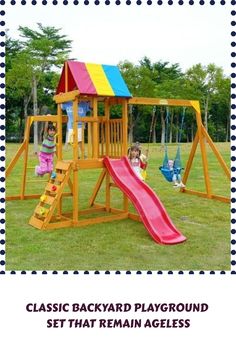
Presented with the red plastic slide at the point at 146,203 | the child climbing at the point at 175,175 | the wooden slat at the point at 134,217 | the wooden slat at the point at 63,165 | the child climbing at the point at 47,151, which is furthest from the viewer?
the child climbing at the point at 47,151

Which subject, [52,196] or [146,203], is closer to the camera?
[146,203]

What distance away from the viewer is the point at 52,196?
6.68 metres

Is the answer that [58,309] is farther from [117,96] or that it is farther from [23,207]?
[23,207]

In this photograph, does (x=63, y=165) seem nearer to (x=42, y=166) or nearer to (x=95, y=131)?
(x=95, y=131)

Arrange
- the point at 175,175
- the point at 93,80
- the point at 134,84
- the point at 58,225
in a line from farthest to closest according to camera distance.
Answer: the point at 134,84 → the point at 175,175 → the point at 93,80 → the point at 58,225

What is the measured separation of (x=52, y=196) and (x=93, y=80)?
1934mm

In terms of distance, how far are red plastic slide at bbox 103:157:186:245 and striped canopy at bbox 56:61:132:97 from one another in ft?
3.58

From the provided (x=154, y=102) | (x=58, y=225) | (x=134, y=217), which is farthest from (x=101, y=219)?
(x=154, y=102)

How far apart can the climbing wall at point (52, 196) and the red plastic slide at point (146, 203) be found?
2.30 feet

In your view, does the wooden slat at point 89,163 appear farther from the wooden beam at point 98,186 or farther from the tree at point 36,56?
the tree at point 36,56

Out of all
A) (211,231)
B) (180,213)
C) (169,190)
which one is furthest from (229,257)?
(169,190)

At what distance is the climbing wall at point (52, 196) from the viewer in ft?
20.6

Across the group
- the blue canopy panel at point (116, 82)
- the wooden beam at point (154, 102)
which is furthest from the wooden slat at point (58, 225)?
the wooden beam at point (154, 102)

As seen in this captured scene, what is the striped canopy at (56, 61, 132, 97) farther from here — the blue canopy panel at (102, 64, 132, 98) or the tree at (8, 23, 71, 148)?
the tree at (8, 23, 71, 148)
